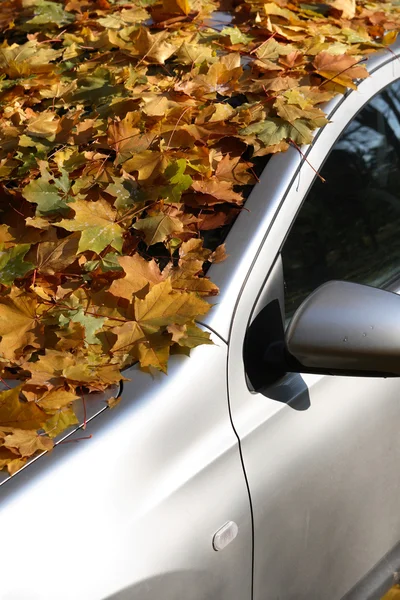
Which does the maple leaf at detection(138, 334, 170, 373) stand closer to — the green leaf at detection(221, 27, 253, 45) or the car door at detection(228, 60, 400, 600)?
the car door at detection(228, 60, 400, 600)

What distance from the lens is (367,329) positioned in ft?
5.69

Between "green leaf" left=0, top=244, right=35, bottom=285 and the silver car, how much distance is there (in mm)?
370

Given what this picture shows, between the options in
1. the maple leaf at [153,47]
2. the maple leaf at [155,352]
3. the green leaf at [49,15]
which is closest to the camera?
the maple leaf at [155,352]

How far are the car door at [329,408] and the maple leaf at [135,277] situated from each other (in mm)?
205

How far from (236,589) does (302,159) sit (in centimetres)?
99

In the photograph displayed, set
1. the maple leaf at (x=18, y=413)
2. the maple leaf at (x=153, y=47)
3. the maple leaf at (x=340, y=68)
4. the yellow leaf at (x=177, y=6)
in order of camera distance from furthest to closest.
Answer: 1. the yellow leaf at (x=177, y=6)
2. the maple leaf at (x=153, y=47)
3. the maple leaf at (x=340, y=68)
4. the maple leaf at (x=18, y=413)

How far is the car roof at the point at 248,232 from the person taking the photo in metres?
1.75

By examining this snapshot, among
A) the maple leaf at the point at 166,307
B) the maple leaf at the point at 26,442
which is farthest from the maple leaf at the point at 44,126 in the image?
the maple leaf at the point at 26,442

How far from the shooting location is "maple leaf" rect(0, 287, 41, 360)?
5.57 ft

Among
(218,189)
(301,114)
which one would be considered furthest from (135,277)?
(301,114)

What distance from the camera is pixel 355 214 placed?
7.14ft

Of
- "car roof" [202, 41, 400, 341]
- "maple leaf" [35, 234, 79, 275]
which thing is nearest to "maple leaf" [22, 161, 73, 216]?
"maple leaf" [35, 234, 79, 275]

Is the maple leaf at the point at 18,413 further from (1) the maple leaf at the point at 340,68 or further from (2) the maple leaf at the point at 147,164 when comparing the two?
(1) the maple leaf at the point at 340,68

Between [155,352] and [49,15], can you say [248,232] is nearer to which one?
[155,352]
